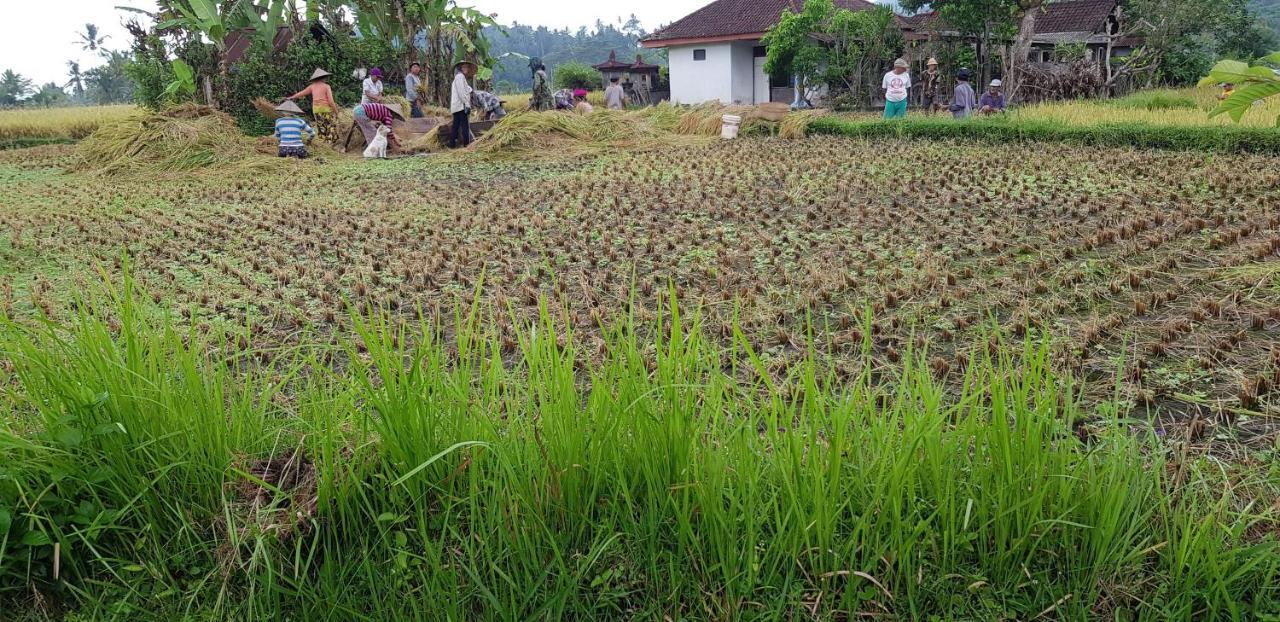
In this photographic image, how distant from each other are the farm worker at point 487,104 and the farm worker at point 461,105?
3.34 ft

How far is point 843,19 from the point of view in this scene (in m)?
18.5

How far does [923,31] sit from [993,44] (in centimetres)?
226

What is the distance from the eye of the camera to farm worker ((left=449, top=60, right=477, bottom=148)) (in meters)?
11.6

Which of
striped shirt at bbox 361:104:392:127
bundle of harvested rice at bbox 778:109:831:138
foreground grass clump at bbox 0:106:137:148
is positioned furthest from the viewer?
foreground grass clump at bbox 0:106:137:148

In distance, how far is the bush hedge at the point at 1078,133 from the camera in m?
8.57

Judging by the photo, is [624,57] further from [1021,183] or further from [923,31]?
[1021,183]

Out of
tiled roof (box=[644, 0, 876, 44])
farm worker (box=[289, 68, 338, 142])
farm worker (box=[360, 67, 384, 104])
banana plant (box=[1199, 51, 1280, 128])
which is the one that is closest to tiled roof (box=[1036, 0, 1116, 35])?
tiled roof (box=[644, 0, 876, 44])

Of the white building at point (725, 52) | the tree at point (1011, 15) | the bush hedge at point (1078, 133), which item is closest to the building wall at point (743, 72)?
the white building at point (725, 52)

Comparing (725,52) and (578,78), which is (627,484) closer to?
(725,52)

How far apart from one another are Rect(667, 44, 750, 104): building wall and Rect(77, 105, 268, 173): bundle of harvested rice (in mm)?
13814

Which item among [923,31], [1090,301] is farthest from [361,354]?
[923,31]

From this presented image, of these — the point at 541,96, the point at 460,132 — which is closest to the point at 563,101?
the point at 541,96

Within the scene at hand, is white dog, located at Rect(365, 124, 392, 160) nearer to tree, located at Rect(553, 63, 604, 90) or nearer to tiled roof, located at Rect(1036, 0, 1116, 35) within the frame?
tree, located at Rect(553, 63, 604, 90)

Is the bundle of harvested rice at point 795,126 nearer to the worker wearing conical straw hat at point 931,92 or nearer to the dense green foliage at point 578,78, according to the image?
the worker wearing conical straw hat at point 931,92
